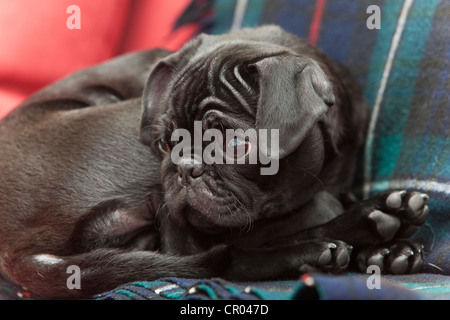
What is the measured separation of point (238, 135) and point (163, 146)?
0.36 m

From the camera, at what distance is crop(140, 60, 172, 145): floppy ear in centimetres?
195

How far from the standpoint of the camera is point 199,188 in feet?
5.63

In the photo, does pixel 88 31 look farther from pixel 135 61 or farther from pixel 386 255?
pixel 386 255

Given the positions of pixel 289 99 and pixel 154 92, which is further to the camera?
pixel 154 92

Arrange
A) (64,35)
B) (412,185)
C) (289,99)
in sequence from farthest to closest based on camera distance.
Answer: (64,35) → (412,185) → (289,99)

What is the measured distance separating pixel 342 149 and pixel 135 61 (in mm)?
1105

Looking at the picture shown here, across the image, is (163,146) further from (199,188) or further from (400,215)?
(400,215)

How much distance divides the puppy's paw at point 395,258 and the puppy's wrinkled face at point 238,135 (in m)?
0.32

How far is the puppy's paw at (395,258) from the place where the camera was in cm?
168

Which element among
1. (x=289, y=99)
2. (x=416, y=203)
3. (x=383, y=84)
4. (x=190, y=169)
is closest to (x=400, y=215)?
(x=416, y=203)

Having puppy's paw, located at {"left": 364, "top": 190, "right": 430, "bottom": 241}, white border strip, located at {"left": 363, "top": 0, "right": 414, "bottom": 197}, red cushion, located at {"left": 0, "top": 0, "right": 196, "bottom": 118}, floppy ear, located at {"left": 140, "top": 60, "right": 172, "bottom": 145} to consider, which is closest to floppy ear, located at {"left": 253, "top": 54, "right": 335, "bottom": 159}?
puppy's paw, located at {"left": 364, "top": 190, "right": 430, "bottom": 241}

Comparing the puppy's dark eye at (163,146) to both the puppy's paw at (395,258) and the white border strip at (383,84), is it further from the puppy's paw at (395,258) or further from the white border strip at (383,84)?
the white border strip at (383,84)

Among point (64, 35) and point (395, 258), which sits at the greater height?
point (64, 35)

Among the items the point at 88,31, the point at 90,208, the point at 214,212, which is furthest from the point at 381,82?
the point at 88,31
